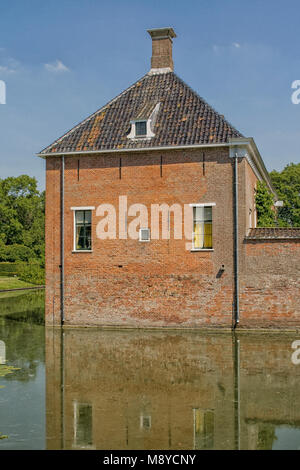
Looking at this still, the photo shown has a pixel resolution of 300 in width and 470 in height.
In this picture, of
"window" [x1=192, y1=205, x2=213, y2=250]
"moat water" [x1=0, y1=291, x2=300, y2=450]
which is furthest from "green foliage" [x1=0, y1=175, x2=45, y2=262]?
"moat water" [x1=0, y1=291, x2=300, y2=450]

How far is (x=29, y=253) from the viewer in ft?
188

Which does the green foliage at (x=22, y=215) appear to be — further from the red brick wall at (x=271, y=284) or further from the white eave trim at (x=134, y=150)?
the red brick wall at (x=271, y=284)

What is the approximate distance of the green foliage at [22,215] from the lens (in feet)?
203

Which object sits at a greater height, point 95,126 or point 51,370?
point 95,126

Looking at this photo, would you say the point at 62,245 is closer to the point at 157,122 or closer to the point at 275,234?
the point at 157,122

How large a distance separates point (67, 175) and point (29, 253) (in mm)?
38109

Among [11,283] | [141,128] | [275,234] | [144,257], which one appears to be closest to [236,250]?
[275,234]

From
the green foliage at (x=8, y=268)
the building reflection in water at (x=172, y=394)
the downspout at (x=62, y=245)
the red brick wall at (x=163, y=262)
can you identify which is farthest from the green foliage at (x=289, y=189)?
the building reflection in water at (x=172, y=394)

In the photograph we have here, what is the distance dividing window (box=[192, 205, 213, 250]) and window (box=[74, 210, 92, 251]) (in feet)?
12.9

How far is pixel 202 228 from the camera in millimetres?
19375

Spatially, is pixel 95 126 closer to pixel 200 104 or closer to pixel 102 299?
pixel 200 104

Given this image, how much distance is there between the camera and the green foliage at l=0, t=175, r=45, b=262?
61969 mm

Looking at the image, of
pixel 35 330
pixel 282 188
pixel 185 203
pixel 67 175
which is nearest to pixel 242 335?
pixel 185 203

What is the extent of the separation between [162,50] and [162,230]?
26.2 feet
